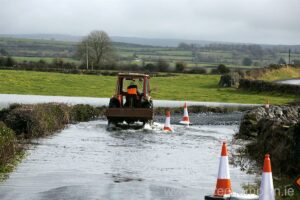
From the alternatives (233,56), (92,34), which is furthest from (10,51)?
(233,56)

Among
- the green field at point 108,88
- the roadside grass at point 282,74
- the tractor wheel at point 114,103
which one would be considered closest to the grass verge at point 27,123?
the tractor wheel at point 114,103

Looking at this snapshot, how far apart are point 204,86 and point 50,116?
4749 centimetres

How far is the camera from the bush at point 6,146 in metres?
17.6

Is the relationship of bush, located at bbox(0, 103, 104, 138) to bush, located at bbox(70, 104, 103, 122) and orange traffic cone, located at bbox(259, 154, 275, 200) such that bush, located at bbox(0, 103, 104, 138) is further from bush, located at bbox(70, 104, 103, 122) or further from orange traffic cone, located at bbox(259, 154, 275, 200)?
orange traffic cone, located at bbox(259, 154, 275, 200)

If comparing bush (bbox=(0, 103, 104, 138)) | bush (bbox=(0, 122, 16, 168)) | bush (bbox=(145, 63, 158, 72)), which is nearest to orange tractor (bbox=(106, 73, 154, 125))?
bush (bbox=(0, 103, 104, 138))

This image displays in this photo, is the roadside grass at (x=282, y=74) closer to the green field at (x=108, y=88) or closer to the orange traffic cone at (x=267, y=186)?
the green field at (x=108, y=88)

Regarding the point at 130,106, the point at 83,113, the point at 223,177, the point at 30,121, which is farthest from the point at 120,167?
the point at 83,113

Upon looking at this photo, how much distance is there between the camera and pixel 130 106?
102 ft

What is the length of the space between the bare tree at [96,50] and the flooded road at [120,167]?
93.0 m

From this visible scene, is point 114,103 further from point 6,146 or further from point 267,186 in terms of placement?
point 267,186

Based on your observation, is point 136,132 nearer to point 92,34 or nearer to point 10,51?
point 92,34

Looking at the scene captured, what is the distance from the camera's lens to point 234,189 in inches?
Result: 584

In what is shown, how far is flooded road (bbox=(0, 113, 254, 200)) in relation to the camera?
14094 millimetres

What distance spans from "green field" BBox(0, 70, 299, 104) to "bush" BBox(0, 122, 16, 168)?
36.2m
